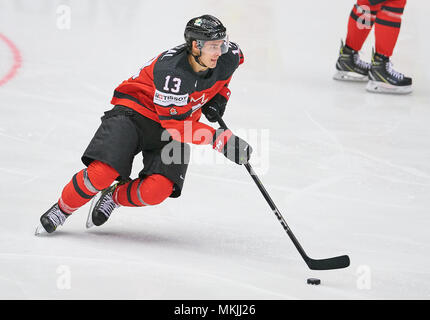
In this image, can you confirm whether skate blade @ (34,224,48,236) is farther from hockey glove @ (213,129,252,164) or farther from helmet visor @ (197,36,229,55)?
helmet visor @ (197,36,229,55)

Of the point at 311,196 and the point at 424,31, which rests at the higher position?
the point at 424,31

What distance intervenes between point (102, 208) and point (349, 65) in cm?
307

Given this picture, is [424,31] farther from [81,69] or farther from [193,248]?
A: [193,248]

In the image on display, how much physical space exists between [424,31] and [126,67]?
9.40 feet

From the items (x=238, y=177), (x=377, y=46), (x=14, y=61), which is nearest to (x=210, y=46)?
(x=238, y=177)

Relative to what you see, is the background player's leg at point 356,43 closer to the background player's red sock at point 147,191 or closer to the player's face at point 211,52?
the player's face at point 211,52

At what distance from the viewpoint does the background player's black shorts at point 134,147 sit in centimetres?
288

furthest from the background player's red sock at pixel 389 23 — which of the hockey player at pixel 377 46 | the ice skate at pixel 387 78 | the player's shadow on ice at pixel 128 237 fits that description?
the player's shadow on ice at pixel 128 237

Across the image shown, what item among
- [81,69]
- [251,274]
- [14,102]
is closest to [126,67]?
[81,69]

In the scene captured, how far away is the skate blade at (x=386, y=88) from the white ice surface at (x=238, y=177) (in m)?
0.07

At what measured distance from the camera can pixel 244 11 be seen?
720cm

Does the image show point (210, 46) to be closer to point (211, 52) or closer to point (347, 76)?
point (211, 52)

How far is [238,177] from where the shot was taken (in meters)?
3.83

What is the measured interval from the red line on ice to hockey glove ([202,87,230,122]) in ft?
7.40
